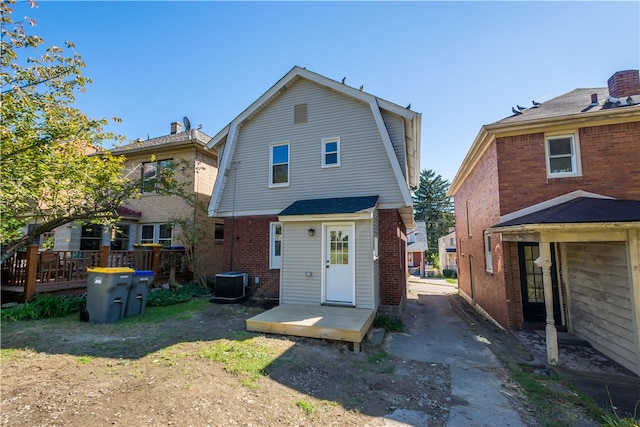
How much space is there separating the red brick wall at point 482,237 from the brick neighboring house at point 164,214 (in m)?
11.4

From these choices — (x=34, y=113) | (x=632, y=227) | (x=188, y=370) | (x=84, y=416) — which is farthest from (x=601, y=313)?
(x=34, y=113)

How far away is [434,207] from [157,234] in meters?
47.2

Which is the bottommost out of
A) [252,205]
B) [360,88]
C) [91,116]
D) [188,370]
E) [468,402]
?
[468,402]

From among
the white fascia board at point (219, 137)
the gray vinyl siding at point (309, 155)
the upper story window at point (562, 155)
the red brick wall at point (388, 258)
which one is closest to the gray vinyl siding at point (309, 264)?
the red brick wall at point (388, 258)

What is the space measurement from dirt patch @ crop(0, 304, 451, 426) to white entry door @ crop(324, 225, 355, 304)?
199 cm

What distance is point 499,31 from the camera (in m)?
7.26

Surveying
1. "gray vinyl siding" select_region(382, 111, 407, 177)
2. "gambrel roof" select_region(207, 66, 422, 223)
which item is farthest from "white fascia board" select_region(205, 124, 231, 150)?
"gray vinyl siding" select_region(382, 111, 407, 177)

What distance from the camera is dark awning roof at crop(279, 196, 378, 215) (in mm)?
7805

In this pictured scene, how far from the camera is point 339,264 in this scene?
8.16 m

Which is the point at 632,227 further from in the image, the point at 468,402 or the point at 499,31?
the point at 499,31

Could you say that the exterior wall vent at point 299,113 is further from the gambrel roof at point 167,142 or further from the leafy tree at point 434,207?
→ the leafy tree at point 434,207

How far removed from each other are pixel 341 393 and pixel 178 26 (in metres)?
10.2

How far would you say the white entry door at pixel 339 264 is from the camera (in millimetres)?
7988

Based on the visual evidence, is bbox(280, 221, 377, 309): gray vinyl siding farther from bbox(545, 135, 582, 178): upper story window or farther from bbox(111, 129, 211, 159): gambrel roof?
bbox(111, 129, 211, 159): gambrel roof
